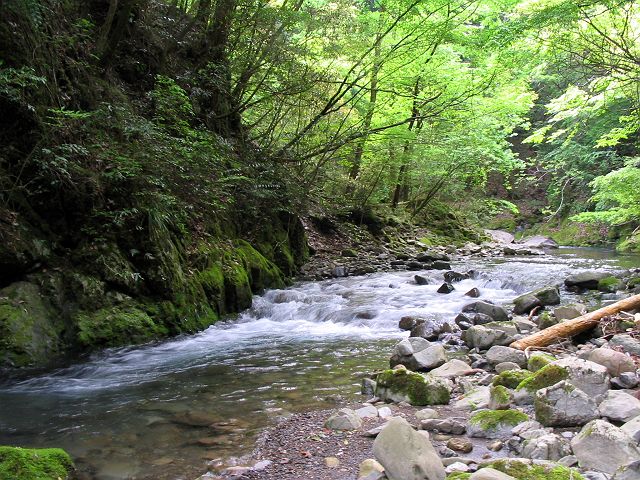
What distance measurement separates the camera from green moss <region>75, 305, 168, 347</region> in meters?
6.17

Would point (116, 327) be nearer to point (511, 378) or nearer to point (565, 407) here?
point (511, 378)

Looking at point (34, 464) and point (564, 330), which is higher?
point (34, 464)

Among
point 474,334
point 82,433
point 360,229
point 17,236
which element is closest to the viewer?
point 82,433

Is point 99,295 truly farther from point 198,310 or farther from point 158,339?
point 198,310

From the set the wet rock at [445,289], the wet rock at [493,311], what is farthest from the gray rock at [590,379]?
the wet rock at [445,289]

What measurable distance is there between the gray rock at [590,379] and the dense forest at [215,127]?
5.45 metres

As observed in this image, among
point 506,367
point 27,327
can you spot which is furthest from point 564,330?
point 27,327

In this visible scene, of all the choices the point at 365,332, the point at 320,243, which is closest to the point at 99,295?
the point at 365,332

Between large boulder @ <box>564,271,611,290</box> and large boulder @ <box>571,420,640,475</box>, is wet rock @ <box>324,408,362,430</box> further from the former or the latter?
large boulder @ <box>564,271,611,290</box>

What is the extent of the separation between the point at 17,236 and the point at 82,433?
9.96 ft

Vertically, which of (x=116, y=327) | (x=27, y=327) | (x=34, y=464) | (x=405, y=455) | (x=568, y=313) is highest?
(x=27, y=327)

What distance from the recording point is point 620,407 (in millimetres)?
3279

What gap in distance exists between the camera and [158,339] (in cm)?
701

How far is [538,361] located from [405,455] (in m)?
2.40
